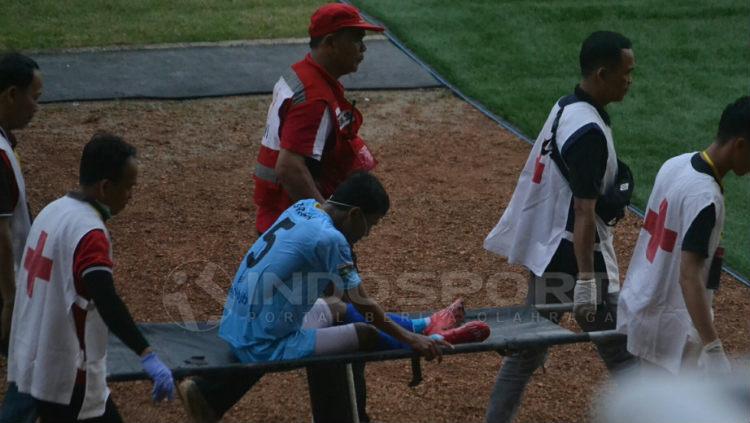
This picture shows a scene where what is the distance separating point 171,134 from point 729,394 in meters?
6.31

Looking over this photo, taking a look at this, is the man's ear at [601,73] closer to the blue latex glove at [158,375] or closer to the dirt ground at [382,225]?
the dirt ground at [382,225]

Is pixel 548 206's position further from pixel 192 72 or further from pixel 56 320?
pixel 192 72

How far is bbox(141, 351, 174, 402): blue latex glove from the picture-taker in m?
4.21

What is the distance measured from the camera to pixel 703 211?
4406 millimetres

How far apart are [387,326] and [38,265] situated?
1454mm

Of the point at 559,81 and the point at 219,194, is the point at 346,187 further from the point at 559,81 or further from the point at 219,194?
the point at 559,81

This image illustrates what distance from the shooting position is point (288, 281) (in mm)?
4656

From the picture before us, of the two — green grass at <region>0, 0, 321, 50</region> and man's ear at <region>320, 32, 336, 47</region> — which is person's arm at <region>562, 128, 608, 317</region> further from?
green grass at <region>0, 0, 321, 50</region>

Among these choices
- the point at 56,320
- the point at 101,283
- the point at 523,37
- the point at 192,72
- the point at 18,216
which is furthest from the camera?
the point at 523,37

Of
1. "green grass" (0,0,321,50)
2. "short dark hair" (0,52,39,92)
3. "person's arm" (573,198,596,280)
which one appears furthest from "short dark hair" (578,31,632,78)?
"green grass" (0,0,321,50)

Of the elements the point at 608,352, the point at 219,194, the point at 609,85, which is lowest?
the point at 219,194

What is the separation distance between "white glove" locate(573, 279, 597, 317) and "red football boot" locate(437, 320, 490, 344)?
429mm

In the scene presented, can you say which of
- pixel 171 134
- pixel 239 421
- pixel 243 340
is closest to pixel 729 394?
pixel 243 340

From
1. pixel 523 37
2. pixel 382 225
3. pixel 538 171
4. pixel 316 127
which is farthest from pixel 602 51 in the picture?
pixel 523 37
